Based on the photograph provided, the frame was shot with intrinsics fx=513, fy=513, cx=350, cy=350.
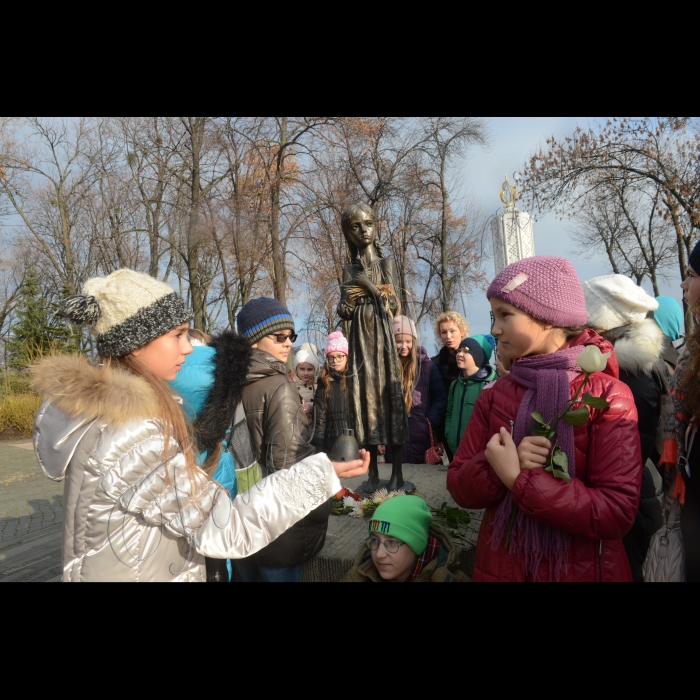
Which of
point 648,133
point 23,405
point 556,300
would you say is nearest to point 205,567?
point 556,300

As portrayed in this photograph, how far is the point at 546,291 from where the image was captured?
1.74 metres

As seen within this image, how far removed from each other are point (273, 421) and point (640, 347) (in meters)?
1.88

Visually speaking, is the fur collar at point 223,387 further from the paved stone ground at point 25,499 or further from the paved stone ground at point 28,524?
the paved stone ground at point 25,499

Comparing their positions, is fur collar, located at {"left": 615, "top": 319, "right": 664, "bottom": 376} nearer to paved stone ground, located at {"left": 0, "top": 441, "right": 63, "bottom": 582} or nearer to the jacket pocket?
the jacket pocket

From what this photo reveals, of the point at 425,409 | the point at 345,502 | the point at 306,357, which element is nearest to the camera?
the point at 345,502

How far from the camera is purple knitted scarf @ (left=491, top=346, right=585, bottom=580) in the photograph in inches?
64.3

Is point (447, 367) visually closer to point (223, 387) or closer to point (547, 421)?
point (223, 387)

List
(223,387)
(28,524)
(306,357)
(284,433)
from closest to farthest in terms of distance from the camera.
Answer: (223,387)
(284,433)
(306,357)
(28,524)

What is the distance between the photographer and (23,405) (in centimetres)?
1276

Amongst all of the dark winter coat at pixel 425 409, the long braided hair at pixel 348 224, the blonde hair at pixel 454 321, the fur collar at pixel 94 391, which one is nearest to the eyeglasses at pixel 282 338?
the fur collar at pixel 94 391

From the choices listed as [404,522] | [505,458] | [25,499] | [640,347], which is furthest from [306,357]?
[25,499]

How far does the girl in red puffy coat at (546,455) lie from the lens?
61.0 inches

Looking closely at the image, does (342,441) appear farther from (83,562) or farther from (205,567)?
(83,562)

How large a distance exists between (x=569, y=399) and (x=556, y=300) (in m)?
0.34
